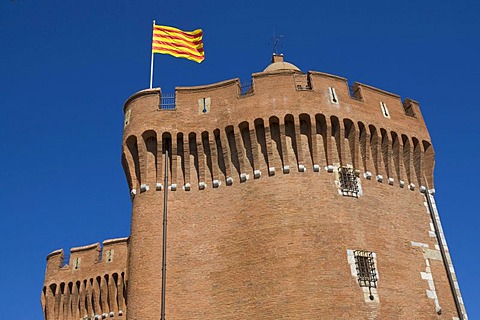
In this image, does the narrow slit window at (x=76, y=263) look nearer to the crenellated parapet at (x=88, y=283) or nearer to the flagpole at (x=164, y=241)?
the crenellated parapet at (x=88, y=283)

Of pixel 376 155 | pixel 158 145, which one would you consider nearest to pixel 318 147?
pixel 376 155

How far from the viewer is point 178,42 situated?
1004 inches

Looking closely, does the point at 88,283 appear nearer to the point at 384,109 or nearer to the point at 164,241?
the point at 164,241

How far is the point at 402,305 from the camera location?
1944 cm

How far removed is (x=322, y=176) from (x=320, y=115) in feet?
8.80

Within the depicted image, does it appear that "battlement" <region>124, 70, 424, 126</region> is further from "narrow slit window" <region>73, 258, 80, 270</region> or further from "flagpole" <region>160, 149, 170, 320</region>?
"narrow slit window" <region>73, 258, 80, 270</region>

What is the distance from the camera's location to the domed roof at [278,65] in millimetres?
27922

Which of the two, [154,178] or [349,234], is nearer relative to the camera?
[349,234]

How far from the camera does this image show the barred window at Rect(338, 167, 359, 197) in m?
21.1

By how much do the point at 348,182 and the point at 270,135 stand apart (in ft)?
12.4

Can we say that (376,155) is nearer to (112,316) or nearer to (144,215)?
(144,215)

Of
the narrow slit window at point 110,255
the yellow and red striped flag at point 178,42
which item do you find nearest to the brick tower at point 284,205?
the yellow and red striped flag at point 178,42

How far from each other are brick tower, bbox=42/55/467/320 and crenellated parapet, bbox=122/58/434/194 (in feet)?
0.19

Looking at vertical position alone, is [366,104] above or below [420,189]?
above
